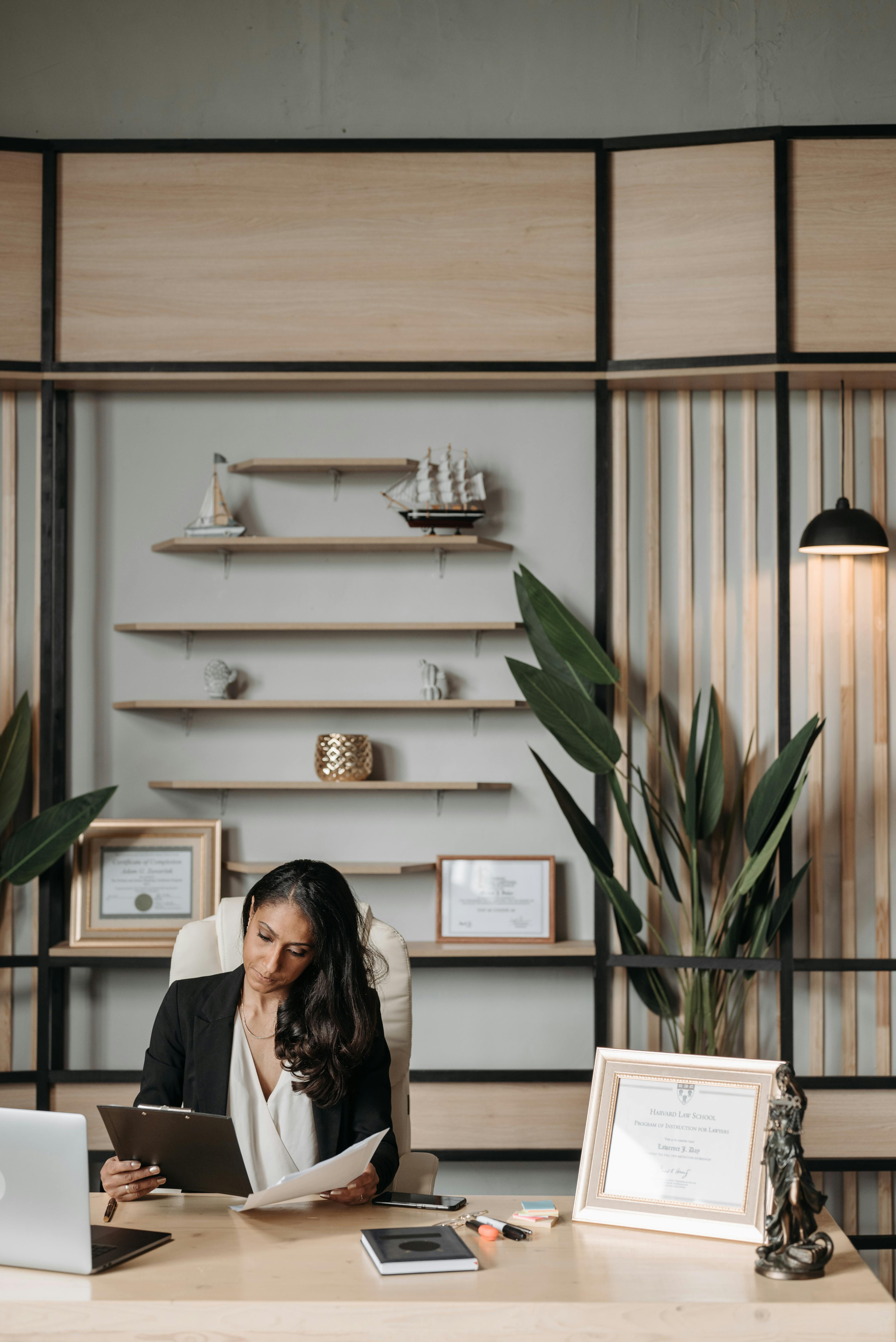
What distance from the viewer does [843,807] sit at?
11.3 ft

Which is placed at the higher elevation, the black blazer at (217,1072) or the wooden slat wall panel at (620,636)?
the wooden slat wall panel at (620,636)

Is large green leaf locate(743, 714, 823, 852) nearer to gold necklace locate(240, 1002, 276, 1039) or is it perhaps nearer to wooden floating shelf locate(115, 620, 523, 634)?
wooden floating shelf locate(115, 620, 523, 634)

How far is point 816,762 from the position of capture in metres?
3.45

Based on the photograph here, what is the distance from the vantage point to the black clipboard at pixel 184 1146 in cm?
173

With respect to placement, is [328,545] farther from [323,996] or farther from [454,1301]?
[454,1301]

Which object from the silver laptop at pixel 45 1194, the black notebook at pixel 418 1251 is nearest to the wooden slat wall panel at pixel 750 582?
the black notebook at pixel 418 1251

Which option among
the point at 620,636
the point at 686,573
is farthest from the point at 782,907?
the point at 686,573

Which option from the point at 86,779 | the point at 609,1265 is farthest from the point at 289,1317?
the point at 86,779

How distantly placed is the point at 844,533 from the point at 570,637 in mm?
827

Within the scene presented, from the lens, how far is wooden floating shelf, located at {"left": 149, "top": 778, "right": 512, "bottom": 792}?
3.37m

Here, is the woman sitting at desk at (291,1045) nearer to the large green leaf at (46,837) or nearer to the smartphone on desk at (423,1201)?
the smartphone on desk at (423,1201)

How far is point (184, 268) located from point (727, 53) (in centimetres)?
180

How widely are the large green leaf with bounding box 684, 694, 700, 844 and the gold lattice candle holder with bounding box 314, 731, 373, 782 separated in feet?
3.07

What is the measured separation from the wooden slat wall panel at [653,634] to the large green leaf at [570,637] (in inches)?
12.3
